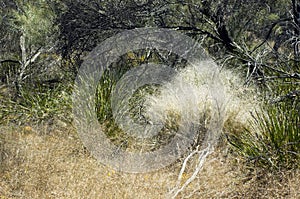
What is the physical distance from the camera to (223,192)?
402 centimetres

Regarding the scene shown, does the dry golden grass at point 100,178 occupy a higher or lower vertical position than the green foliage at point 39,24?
lower

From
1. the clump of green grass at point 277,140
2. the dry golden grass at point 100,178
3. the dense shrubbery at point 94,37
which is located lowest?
the dry golden grass at point 100,178

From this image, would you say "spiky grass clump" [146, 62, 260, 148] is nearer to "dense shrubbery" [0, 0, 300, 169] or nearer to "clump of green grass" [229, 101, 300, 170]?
"dense shrubbery" [0, 0, 300, 169]

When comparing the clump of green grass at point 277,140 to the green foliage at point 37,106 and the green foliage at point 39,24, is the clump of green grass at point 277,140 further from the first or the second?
the green foliage at point 39,24

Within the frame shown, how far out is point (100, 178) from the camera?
421 centimetres

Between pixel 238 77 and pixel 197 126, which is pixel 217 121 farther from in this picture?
pixel 238 77

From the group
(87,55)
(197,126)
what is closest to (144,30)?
(87,55)

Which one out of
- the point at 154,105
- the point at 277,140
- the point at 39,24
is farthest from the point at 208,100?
the point at 39,24

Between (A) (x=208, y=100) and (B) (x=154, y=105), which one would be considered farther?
(B) (x=154, y=105)

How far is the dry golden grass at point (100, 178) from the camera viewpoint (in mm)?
3961

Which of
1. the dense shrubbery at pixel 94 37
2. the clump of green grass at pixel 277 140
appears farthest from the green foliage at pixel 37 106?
the clump of green grass at pixel 277 140

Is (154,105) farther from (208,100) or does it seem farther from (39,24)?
(39,24)

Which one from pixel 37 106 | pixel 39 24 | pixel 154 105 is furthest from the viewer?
pixel 39 24

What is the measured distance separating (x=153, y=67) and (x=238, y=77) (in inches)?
52.6
